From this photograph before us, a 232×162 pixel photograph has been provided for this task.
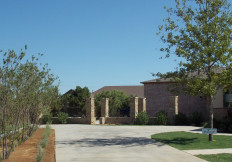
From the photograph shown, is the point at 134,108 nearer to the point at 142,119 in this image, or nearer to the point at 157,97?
the point at 142,119

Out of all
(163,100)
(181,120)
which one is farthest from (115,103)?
(181,120)

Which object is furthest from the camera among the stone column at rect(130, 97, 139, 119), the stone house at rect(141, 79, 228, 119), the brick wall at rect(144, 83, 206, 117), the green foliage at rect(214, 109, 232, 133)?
the brick wall at rect(144, 83, 206, 117)

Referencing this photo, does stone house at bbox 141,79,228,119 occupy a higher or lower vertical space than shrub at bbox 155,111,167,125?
higher

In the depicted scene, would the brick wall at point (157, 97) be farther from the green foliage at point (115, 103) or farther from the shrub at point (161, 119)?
the shrub at point (161, 119)

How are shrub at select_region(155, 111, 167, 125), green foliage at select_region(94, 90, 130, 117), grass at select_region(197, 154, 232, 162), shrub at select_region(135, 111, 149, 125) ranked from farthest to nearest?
green foliage at select_region(94, 90, 130, 117) → shrub at select_region(135, 111, 149, 125) → shrub at select_region(155, 111, 167, 125) → grass at select_region(197, 154, 232, 162)

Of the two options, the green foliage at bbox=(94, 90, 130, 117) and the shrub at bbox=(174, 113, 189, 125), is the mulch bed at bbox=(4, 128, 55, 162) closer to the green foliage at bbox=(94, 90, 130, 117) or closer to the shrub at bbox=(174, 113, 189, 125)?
the shrub at bbox=(174, 113, 189, 125)

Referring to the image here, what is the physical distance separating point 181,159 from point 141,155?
1.56 meters

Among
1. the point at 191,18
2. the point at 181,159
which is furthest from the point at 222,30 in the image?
the point at 181,159

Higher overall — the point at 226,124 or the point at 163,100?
the point at 163,100

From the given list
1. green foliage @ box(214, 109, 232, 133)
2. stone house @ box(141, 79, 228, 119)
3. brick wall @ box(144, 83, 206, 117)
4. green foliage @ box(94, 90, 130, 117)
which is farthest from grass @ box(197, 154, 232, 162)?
green foliage @ box(94, 90, 130, 117)

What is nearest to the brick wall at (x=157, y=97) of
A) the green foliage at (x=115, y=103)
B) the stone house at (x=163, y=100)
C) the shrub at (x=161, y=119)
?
the stone house at (x=163, y=100)

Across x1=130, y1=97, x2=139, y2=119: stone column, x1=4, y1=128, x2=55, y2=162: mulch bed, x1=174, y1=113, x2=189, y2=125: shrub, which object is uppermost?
x1=130, y1=97, x2=139, y2=119: stone column

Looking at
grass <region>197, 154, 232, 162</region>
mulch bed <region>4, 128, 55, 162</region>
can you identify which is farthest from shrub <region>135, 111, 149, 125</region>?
grass <region>197, 154, 232, 162</region>

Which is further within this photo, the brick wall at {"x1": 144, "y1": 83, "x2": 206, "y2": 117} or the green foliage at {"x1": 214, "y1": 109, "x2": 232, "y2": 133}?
the brick wall at {"x1": 144, "y1": 83, "x2": 206, "y2": 117}
